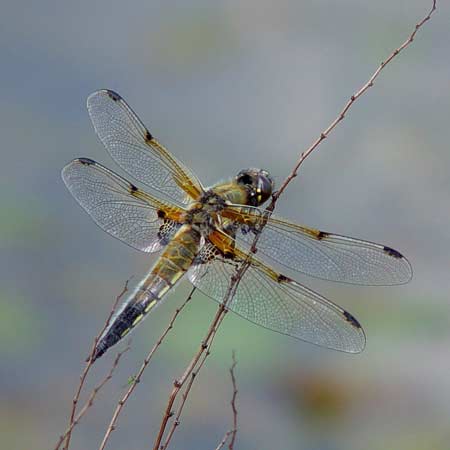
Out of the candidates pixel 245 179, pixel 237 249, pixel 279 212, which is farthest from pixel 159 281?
pixel 279 212

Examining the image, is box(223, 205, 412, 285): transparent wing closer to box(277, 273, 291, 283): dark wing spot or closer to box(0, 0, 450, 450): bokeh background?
box(277, 273, 291, 283): dark wing spot

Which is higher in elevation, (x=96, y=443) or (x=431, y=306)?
(x=431, y=306)

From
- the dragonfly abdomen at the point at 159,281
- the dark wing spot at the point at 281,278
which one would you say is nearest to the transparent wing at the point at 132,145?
the dragonfly abdomen at the point at 159,281

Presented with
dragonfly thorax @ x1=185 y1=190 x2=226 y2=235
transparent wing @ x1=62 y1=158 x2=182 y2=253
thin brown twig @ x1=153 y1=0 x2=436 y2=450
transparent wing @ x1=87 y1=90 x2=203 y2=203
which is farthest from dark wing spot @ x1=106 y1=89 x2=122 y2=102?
thin brown twig @ x1=153 y1=0 x2=436 y2=450

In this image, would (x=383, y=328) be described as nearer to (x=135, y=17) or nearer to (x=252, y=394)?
(x=252, y=394)

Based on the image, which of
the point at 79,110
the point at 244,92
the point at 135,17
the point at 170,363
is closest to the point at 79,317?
the point at 170,363

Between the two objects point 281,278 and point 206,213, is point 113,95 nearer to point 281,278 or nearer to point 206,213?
point 206,213

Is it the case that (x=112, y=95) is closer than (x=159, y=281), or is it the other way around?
(x=159, y=281)
